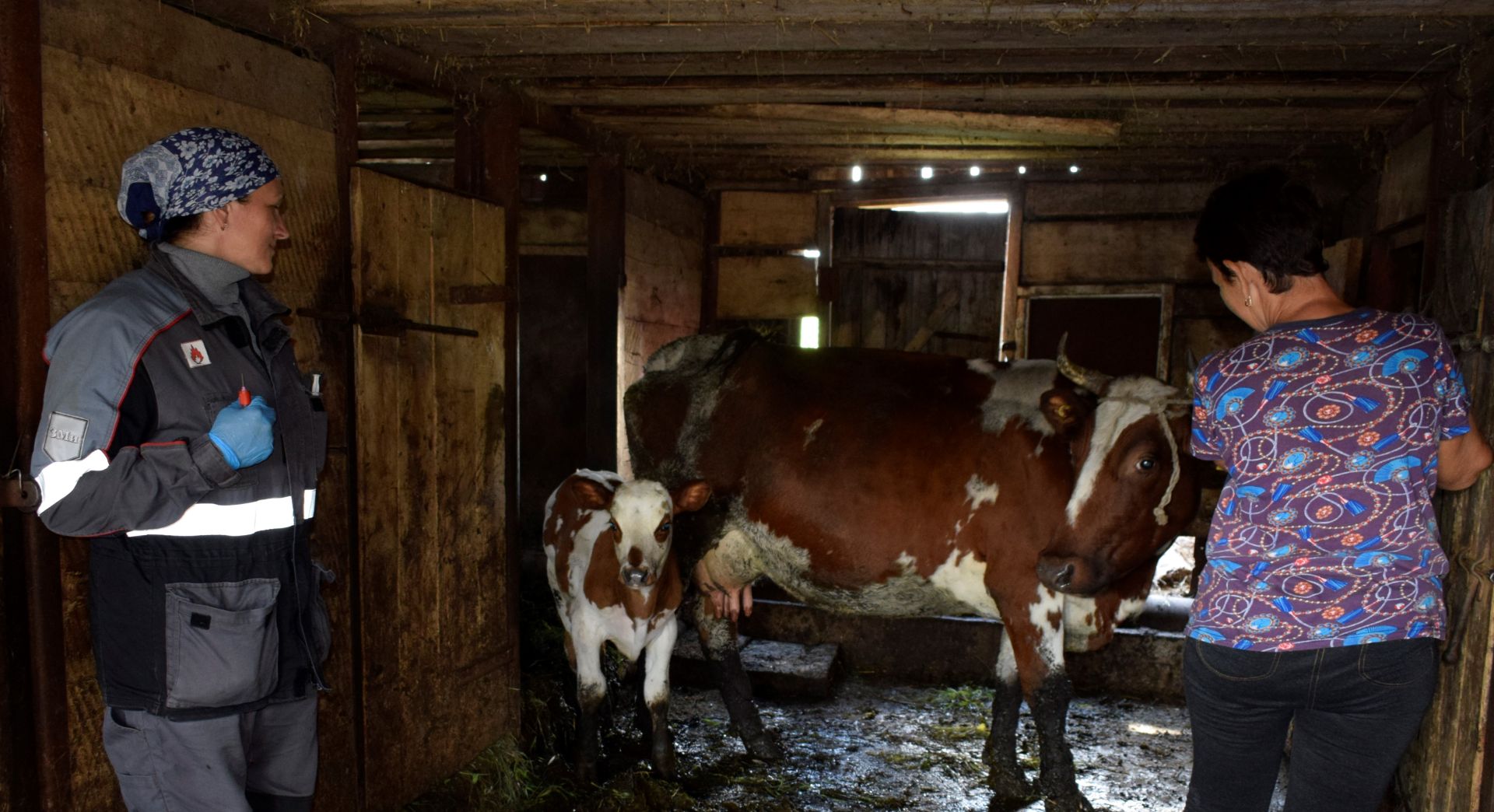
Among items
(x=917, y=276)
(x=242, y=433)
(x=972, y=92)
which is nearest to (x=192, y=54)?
(x=242, y=433)

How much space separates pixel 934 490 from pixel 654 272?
330 cm

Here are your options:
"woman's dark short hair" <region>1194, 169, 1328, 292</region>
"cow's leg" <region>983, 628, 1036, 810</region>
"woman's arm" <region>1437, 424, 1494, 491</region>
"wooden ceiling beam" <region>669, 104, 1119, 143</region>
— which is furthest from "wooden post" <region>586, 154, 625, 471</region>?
"woman's arm" <region>1437, 424, 1494, 491</region>

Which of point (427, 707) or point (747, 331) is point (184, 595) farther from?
point (747, 331)

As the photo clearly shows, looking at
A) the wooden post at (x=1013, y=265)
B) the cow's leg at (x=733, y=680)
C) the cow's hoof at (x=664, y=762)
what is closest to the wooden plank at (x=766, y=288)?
the wooden post at (x=1013, y=265)

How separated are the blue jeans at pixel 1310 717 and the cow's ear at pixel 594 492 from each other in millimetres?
3098

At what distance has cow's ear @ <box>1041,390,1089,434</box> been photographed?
178 inches

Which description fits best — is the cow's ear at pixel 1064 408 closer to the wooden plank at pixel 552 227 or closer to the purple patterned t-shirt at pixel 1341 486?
the purple patterned t-shirt at pixel 1341 486

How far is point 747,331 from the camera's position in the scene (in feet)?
18.9

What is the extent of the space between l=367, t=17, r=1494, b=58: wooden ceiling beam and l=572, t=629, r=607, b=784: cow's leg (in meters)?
2.92

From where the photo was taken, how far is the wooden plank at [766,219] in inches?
320

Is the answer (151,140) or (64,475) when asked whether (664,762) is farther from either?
(151,140)

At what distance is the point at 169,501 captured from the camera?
2.29 metres

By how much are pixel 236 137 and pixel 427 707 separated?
2.80 m

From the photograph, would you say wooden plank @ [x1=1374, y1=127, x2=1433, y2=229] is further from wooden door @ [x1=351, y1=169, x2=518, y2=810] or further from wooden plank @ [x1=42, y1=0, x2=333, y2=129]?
wooden plank @ [x1=42, y1=0, x2=333, y2=129]
